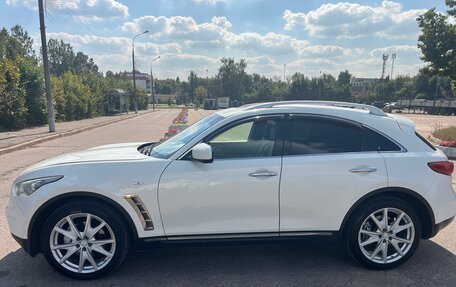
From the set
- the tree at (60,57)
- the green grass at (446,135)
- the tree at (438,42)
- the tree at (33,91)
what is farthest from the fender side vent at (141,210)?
the tree at (60,57)

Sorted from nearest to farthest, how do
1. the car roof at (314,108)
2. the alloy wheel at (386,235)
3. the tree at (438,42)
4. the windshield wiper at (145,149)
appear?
the alloy wheel at (386,235)
the car roof at (314,108)
the windshield wiper at (145,149)
the tree at (438,42)

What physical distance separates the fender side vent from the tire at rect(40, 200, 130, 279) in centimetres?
18

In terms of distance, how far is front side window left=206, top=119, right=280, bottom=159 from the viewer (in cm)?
367

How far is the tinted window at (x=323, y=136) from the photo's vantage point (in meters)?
3.69

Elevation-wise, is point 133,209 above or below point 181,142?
below

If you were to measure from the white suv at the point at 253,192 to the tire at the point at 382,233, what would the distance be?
0.03 ft

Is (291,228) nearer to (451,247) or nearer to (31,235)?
(451,247)

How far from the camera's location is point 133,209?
135 inches

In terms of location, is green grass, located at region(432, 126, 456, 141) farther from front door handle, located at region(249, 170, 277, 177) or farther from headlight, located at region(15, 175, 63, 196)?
headlight, located at region(15, 175, 63, 196)

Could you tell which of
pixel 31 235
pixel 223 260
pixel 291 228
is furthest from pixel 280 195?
pixel 31 235

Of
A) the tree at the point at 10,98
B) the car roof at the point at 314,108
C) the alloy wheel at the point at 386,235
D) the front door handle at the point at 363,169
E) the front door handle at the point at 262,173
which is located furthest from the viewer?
the tree at the point at 10,98

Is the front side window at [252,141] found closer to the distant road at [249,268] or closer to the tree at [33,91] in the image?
the distant road at [249,268]

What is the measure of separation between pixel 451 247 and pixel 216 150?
3035 mm

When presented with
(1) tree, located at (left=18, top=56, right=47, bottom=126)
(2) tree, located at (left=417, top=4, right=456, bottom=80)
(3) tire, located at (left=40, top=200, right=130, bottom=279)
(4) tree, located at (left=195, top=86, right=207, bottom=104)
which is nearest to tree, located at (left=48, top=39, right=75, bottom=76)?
(4) tree, located at (left=195, top=86, right=207, bottom=104)
